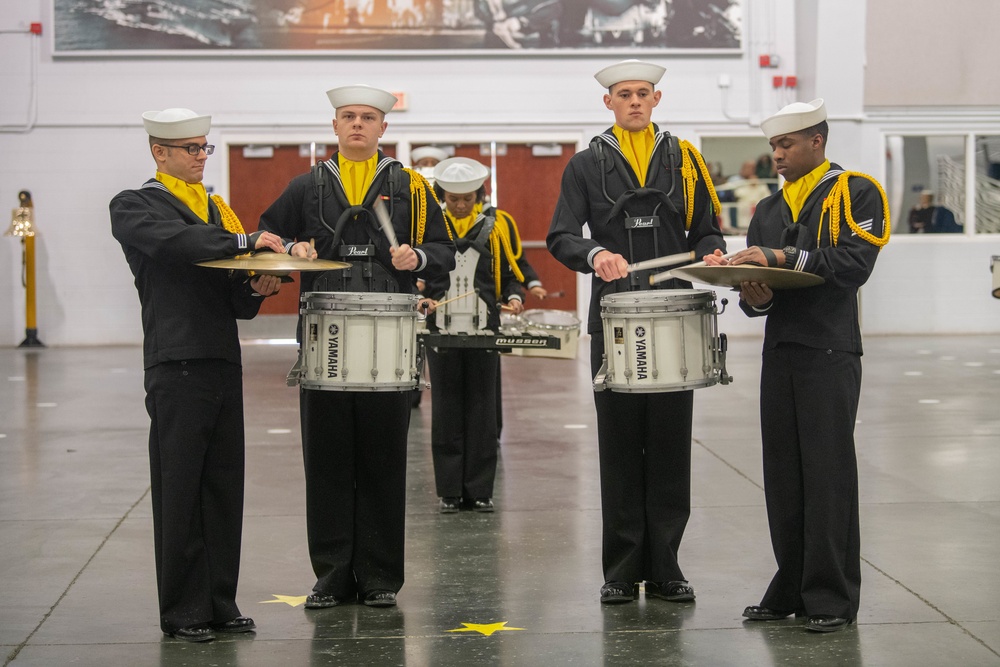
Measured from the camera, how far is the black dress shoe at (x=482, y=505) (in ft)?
23.6

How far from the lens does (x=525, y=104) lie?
1859 centimetres

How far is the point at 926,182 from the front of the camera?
1884cm

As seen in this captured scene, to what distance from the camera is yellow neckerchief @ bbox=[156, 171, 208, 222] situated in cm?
473

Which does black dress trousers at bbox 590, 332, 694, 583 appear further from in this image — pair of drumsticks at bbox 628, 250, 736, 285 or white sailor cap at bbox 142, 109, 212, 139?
white sailor cap at bbox 142, 109, 212, 139

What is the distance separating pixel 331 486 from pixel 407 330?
768 mm

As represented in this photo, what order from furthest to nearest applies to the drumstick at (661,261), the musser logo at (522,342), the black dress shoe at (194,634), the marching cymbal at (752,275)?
the musser logo at (522,342) → the drumstick at (661,261) → the black dress shoe at (194,634) → the marching cymbal at (752,275)

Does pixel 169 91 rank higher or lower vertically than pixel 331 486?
higher

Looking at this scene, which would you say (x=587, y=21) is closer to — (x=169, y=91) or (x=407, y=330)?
(x=169, y=91)

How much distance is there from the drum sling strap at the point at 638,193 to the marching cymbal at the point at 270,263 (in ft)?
4.06

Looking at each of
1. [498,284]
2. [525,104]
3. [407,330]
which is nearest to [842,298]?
[407,330]

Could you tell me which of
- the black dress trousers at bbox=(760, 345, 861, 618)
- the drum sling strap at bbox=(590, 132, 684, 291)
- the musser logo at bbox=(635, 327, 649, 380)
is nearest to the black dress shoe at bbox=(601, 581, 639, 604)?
the black dress trousers at bbox=(760, 345, 861, 618)

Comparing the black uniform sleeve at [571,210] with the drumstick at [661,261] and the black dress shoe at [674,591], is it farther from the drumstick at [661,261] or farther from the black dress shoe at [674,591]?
the black dress shoe at [674,591]

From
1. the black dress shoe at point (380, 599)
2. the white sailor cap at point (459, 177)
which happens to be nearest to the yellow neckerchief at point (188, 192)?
the black dress shoe at point (380, 599)

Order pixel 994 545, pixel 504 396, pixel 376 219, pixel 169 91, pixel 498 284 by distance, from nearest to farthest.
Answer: pixel 376 219 < pixel 994 545 < pixel 498 284 < pixel 504 396 < pixel 169 91
